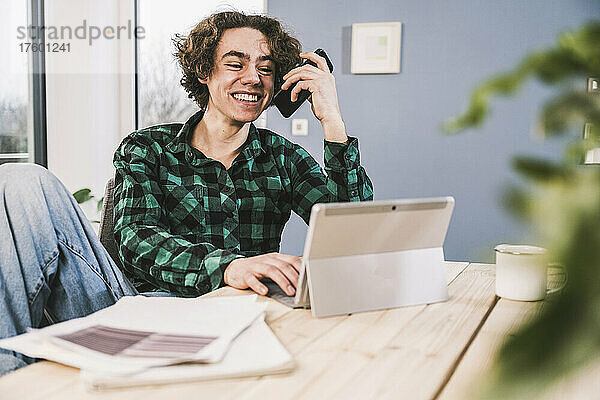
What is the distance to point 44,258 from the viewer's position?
1.07m

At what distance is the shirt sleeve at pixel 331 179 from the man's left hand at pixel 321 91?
0.15 ft

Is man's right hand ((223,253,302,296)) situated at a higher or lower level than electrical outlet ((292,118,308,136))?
lower

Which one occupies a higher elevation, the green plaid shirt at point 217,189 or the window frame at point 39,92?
the window frame at point 39,92

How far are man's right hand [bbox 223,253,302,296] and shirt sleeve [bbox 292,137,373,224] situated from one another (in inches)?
23.2

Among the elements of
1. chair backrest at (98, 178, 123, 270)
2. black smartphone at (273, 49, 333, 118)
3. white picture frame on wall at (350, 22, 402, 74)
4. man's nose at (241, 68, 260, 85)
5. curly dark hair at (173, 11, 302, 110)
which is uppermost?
white picture frame on wall at (350, 22, 402, 74)

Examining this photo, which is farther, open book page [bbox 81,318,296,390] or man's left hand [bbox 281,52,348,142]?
man's left hand [bbox 281,52,348,142]

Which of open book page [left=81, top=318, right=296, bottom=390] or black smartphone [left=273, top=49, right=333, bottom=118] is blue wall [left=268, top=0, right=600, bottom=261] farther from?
open book page [left=81, top=318, right=296, bottom=390]

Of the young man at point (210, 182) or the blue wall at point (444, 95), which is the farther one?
the blue wall at point (444, 95)

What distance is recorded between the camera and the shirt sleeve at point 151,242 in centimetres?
122

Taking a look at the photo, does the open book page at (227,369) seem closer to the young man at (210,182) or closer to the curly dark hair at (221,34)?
the young man at (210,182)

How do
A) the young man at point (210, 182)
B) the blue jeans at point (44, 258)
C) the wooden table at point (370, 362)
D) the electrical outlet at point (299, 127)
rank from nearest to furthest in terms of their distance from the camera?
the wooden table at point (370, 362), the blue jeans at point (44, 258), the young man at point (210, 182), the electrical outlet at point (299, 127)

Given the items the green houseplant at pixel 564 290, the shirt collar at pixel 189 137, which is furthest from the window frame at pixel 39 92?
the green houseplant at pixel 564 290

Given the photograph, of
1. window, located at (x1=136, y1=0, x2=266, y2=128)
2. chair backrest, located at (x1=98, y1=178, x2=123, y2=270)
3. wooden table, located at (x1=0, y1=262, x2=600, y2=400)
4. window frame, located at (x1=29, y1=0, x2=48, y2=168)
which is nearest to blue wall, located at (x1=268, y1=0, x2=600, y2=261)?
window, located at (x1=136, y1=0, x2=266, y2=128)

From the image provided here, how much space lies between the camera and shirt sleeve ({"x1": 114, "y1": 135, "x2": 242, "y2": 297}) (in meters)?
1.22
